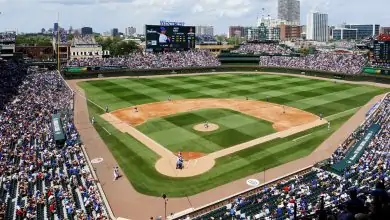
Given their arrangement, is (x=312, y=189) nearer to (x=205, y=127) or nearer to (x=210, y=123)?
(x=205, y=127)

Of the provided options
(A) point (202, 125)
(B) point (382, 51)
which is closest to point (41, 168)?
(A) point (202, 125)

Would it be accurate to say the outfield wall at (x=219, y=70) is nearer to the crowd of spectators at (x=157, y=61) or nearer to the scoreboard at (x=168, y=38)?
the crowd of spectators at (x=157, y=61)

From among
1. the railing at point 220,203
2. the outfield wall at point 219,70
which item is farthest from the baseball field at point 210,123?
the outfield wall at point 219,70

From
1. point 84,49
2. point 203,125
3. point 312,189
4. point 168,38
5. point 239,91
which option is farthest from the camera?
point 84,49

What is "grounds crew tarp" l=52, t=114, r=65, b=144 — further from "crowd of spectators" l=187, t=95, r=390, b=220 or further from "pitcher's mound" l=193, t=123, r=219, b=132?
"crowd of spectators" l=187, t=95, r=390, b=220

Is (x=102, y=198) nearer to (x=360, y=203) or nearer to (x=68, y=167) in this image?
(x=68, y=167)

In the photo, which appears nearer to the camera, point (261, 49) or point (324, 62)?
point (324, 62)

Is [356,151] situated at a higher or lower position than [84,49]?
lower

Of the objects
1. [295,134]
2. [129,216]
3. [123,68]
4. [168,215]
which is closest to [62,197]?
[129,216]
